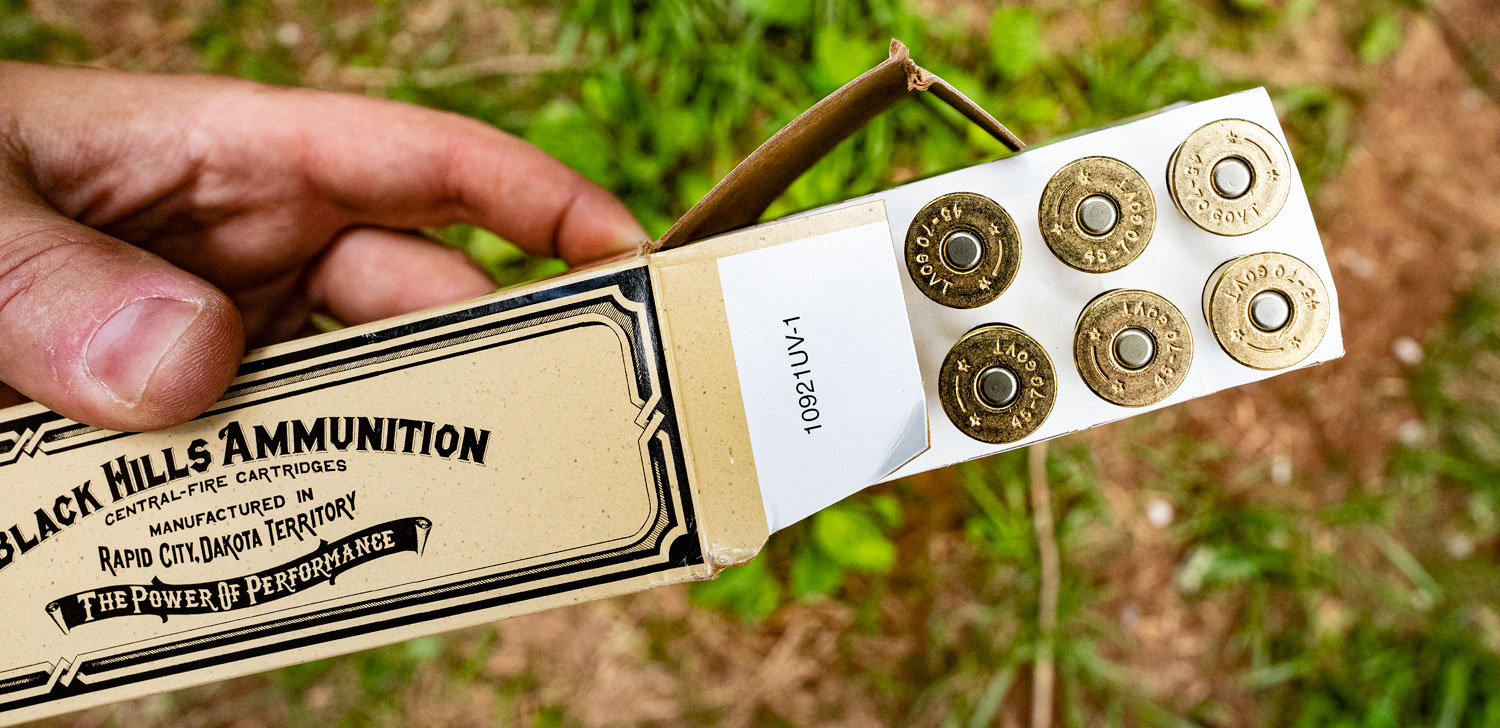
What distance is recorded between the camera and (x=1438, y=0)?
2.42 meters

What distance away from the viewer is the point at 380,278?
75.7 inches

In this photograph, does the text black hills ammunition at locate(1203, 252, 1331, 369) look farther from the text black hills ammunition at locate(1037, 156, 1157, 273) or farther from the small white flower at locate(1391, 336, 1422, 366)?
the small white flower at locate(1391, 336, 1422, 366)

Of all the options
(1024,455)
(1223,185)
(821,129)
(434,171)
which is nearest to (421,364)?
(821,129)

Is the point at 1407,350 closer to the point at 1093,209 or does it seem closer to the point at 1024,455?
the point at 1024,455

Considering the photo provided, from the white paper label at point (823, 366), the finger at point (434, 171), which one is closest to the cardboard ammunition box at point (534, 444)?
the white paper label at point (823, 366)

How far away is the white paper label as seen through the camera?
0.98m

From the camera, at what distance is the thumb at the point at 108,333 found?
1057 mm

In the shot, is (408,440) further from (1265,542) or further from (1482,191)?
(1482,191)

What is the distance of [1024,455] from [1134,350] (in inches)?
47.2

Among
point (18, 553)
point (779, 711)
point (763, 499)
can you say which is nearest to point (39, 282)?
point (18, 553)

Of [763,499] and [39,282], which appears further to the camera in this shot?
[39,282]

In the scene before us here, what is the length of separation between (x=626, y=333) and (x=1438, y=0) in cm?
293

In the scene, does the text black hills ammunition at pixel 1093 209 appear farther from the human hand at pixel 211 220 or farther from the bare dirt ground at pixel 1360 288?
the bare dirt ground at pixel 1360 288

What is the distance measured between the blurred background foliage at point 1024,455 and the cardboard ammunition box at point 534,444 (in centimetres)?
115
